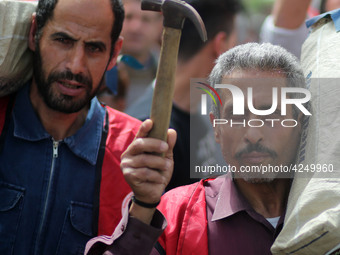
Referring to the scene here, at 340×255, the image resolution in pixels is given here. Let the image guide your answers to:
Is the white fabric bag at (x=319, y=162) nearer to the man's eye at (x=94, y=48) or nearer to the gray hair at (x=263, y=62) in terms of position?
the gray hair at (x=263, y=62)

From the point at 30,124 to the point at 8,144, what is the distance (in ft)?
0.46

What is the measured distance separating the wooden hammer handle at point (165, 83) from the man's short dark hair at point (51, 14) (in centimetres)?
95

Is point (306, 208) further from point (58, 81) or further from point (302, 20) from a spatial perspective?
point (302, 20)

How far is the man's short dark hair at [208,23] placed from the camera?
3.78 metres

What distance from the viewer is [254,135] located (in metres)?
2.17

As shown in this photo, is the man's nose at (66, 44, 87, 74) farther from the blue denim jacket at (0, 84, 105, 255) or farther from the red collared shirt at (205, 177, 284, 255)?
the red collared shirt at (205, 177, 284, 255)

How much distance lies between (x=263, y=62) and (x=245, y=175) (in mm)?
479

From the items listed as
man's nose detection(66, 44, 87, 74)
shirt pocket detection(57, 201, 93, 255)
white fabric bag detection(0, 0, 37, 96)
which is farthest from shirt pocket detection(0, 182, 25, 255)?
man's nose detection(66, 44, 87, 74)

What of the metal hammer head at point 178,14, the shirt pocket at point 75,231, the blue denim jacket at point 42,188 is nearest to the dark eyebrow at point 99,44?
the blue denim jacket at point 42,188

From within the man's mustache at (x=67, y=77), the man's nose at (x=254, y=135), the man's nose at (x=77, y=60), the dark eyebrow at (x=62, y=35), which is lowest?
the man's nose at (x=254, y=135)

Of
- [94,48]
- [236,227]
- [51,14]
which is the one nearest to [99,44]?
[94,48]

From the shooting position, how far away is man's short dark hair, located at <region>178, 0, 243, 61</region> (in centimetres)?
378

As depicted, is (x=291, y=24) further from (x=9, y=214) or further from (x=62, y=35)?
(x=9, y=214)

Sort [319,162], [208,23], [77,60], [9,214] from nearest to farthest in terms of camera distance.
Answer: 1. [319,162]
2. [9,214]
3. [77,60]
4. [208,23]
